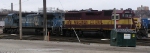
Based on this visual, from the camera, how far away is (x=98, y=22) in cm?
3662

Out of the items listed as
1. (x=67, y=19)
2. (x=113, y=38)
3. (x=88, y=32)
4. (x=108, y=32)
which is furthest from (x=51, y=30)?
(x=113, y=38)

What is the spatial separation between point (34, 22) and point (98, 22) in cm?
1254

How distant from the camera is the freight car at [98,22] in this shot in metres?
33.9

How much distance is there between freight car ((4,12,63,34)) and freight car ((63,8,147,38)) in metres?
2.55

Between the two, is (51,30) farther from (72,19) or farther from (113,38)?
(113,38)

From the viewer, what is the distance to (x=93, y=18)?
37031 millimetres

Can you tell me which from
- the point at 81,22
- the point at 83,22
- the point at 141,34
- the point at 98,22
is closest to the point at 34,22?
the point at 81,22

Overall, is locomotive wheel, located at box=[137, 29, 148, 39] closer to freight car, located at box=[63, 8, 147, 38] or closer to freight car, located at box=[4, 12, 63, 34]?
freight car, located at box=[63, 8, 147, 38]

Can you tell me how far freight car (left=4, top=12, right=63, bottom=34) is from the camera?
42.1 meters

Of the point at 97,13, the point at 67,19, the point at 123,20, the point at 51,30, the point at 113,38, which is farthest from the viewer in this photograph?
the point at 51,30

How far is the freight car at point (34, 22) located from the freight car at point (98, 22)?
2549 millimetres

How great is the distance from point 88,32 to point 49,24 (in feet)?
26.2

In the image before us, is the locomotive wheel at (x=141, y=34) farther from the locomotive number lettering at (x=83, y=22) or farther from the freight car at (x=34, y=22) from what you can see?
the freight car at (x=34, y=22)

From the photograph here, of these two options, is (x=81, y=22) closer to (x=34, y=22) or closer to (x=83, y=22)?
(x=83, y=22)
